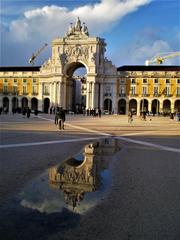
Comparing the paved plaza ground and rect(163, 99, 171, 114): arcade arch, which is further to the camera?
rect(163, 99, 171, 114): arcade arch

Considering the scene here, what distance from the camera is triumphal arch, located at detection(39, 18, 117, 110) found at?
7731cm

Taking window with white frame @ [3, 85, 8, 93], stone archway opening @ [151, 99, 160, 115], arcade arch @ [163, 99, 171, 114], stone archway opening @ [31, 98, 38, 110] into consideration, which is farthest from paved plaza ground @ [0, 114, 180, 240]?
window with white frame @ [3, 85, 8, 93]

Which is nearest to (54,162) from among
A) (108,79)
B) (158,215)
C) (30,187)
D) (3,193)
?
(30,187)

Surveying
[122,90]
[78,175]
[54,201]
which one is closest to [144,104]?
[122,90]

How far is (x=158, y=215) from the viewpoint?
15.6 ft

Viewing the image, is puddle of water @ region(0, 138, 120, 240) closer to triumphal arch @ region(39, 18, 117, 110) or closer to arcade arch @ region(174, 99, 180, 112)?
triumphal arch @ region(39, 18, 117, 110)

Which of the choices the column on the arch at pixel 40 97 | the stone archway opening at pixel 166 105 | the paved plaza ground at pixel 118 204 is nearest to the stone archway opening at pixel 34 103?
the column on the arch at pixel 40 97

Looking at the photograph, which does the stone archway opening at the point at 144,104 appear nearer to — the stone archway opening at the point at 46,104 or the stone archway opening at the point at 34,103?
Answer: the stone archway opening at the point at 46,104

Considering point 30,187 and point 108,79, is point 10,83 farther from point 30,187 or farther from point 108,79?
point 30,187

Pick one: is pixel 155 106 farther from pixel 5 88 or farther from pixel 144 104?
pixel 5 88

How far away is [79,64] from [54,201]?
255 ft

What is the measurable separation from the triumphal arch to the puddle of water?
69.9 metres

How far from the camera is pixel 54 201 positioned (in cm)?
521

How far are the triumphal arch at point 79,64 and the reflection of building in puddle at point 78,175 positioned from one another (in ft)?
223
